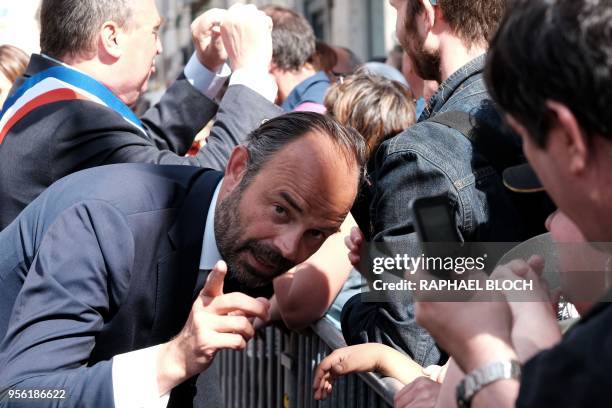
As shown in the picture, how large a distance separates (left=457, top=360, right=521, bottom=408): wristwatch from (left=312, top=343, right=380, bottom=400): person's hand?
0.99 meters

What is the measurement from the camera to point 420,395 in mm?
2133

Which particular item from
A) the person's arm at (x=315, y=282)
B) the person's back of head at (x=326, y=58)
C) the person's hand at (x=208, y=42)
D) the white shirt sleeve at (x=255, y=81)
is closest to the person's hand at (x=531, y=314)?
the person's arm at (x=315, y=282)

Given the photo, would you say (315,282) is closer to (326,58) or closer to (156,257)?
(156,257)

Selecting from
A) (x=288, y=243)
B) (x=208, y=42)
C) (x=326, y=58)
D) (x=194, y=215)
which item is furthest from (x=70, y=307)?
(x=326, y=58)

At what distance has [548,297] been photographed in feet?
5.51

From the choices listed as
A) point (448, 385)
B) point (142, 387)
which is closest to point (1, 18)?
point (142, 387)

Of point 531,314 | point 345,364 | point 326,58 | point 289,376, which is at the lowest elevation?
point 289,376

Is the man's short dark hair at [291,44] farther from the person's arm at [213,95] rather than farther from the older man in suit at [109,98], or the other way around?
the older man in suit at [109,98]

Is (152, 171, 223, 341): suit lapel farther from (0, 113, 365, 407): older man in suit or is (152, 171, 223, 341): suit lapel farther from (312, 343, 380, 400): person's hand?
(312, 343, 380, 400): person's hand

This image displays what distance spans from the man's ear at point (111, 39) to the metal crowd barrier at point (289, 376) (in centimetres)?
126

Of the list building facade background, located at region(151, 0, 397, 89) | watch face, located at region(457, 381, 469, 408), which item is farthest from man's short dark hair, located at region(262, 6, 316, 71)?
Answer: building facade background, located at region(151, 0, 397, 89)

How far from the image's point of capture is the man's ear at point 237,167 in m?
2.72

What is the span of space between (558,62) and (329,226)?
4.60 ft

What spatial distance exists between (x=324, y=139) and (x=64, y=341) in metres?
0.91
